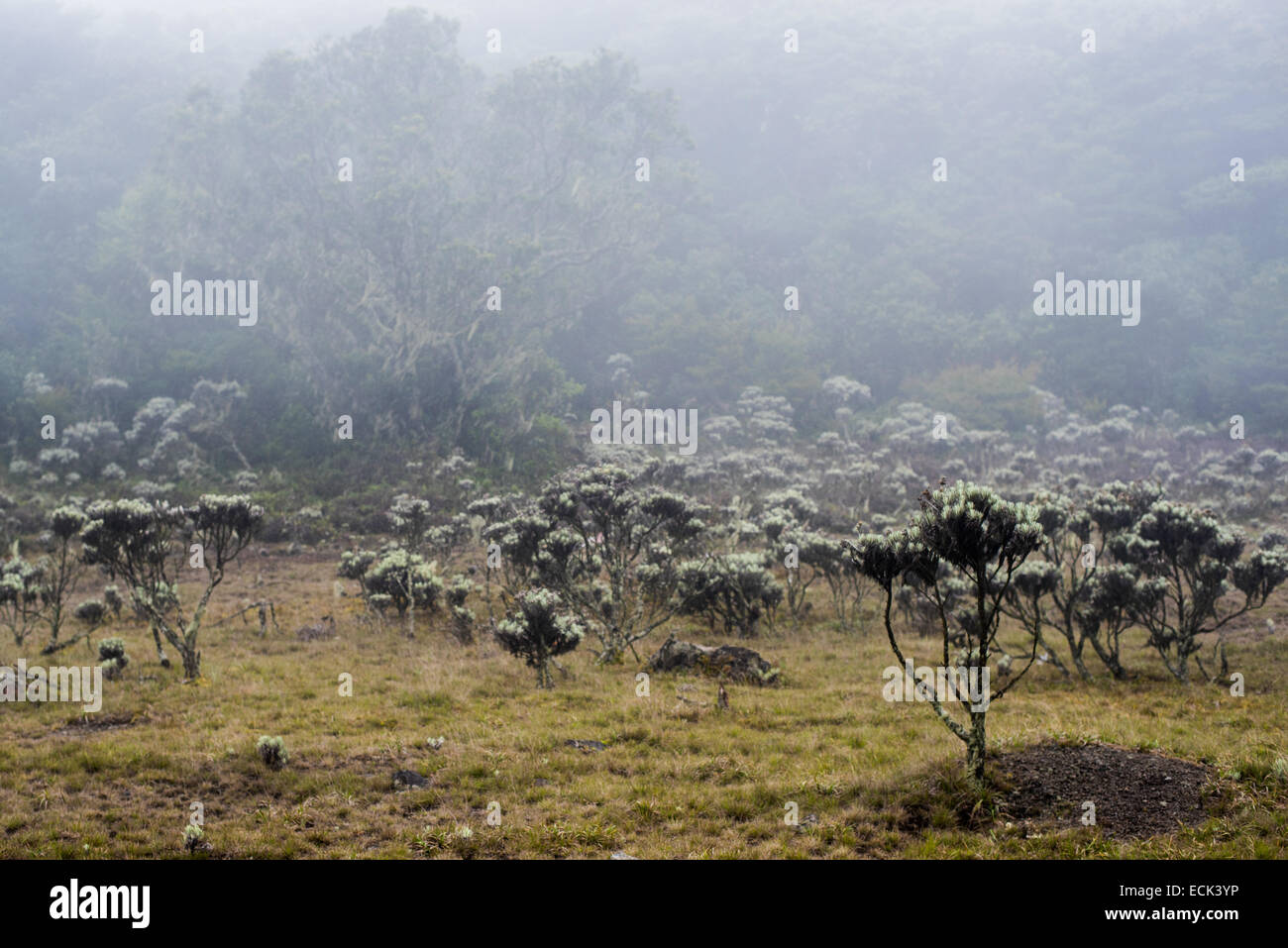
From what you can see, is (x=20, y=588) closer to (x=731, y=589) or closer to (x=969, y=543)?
(x=731, y=589)

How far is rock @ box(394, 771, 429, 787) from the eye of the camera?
11438 mm

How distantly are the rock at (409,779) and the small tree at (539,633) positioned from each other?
568cm

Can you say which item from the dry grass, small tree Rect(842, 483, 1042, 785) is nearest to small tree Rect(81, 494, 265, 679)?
the dry grass

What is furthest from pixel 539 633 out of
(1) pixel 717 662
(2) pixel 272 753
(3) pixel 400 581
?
(3) pixel 400 581

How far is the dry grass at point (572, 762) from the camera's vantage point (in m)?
9.06

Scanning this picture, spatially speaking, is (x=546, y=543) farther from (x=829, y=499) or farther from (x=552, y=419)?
(x=552, y=419)

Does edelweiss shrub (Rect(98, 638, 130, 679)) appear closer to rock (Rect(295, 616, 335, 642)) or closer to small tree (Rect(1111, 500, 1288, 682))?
rock (Rect(295, 616, 335, 642))

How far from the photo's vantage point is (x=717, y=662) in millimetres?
18609

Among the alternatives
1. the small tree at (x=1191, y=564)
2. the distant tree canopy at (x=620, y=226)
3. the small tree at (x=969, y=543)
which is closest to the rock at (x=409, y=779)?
the small tree at (x=969, y=543)

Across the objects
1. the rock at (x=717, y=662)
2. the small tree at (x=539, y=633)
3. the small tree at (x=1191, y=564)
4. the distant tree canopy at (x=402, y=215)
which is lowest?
the rock at (x=717, y=662)

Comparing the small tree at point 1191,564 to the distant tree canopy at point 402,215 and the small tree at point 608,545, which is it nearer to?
the small tree at point 608,545

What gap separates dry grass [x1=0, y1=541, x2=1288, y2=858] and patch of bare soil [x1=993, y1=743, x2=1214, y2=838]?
12.0 inches

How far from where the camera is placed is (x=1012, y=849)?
8.30 metres

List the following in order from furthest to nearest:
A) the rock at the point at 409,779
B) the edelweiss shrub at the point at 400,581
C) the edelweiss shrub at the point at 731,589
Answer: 1. the edelweiss shrub at the point at 400,581
2. the edelweiss shrub at the point at 731,589
3. the rock at the point at 409,779
